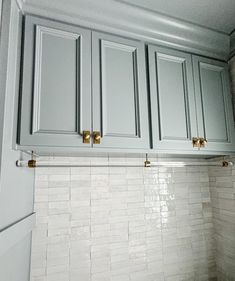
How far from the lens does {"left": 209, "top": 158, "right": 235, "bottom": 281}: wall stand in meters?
1.54

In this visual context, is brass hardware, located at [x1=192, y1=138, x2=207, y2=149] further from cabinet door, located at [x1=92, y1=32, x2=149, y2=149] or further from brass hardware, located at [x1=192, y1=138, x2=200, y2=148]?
cabinet door, located at [x1=92, y1=32, x2=149, y2=149]

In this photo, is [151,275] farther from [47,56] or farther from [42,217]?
[47,56]

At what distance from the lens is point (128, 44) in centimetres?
129

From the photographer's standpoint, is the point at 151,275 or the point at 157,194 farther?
the point at 157,194

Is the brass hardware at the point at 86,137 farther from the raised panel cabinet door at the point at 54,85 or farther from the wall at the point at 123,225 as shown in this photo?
the wall at the point at 123,225

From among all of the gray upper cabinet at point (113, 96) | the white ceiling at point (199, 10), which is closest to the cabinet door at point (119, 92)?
the gray upper cabinet at point (113, 96)

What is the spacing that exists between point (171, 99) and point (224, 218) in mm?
1003

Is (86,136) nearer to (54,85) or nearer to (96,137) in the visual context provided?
(96,137)

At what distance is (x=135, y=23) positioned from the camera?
127cm

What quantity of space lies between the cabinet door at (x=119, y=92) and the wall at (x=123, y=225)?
399mm

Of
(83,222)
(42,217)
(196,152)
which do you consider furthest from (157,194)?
(42,217)

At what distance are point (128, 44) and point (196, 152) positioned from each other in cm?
78

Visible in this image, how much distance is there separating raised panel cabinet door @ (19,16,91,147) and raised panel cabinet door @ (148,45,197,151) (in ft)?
1.32

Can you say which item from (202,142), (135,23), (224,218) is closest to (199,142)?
(202,142)
